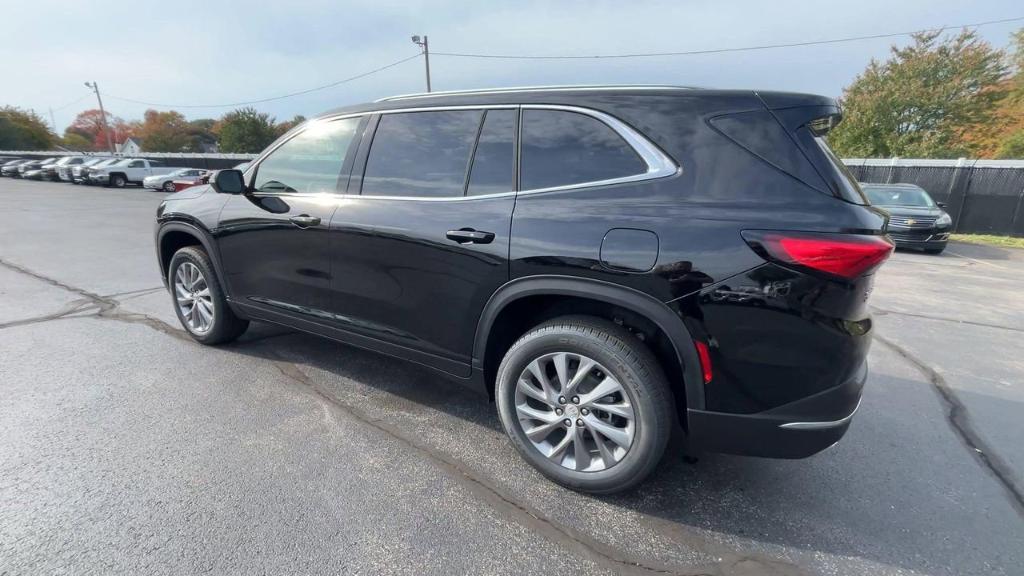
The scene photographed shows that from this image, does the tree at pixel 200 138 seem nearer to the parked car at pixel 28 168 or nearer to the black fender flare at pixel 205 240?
the parked car at pixel 28 168

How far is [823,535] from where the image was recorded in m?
2.19

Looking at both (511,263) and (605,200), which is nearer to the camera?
(605,200)

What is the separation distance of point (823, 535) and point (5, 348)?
563cm

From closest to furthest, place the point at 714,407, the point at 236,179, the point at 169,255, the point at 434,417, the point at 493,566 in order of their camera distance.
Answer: the point at 493,566 < the point at 714,407 < the point at 434,417 < the point at 236,179 < the point at 169,255

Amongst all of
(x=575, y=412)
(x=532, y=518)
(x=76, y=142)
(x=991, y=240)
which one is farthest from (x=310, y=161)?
(x=76, y=142)

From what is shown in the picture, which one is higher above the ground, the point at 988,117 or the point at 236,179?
the point at 988,117

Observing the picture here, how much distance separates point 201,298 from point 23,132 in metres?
85.7

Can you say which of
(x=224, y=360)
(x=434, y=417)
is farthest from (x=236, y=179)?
(x=434, y=417)

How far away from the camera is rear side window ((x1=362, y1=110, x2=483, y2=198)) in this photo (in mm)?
2721

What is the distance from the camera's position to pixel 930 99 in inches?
1074

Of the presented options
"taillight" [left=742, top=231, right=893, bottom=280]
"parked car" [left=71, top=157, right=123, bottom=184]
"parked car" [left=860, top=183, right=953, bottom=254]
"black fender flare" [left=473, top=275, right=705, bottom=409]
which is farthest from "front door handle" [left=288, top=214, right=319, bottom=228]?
"parked car" [left=71, top=157, right=123, bottom=184]

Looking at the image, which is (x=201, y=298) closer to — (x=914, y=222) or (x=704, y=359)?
(x=704, y=359)

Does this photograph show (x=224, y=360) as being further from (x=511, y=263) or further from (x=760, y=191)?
(x=760, y=191)

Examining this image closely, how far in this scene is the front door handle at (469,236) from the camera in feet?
8.14
